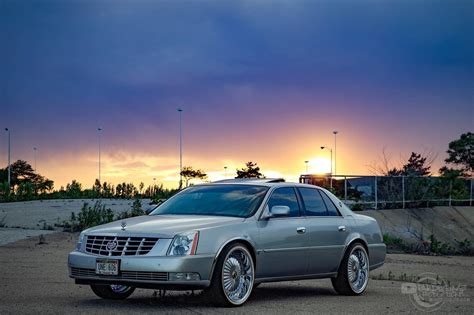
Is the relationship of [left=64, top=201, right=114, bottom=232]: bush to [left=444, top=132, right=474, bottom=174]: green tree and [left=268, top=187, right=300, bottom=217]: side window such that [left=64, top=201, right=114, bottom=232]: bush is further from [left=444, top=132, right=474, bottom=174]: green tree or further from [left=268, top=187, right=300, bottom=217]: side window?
[left=444, top=132, right=474, bottom=174]: green tree

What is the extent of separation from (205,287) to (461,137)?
92.2 metres

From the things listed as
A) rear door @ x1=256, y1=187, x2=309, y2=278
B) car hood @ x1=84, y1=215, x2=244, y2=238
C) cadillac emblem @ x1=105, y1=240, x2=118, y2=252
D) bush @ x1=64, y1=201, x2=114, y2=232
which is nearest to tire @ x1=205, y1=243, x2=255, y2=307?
rear door @ x1=256, y1=187, x2=309, y2=278

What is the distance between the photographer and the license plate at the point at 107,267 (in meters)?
10.3

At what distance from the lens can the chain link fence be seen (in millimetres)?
35156

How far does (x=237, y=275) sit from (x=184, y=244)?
36.5 inches

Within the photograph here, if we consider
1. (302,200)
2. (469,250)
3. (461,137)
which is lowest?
(469,250)

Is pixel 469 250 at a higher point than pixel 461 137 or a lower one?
lower

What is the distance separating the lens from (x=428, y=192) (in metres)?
39.2

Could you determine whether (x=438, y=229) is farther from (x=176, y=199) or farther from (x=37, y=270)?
(x=176, y=199)

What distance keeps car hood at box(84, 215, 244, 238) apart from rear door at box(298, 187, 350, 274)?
1728 mm

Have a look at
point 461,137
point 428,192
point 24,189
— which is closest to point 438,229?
point 428,192

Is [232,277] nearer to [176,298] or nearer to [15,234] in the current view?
[176,298]

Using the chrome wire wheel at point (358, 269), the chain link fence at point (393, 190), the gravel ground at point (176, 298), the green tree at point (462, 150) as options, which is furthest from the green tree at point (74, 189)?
the green tree at point (462, 150)

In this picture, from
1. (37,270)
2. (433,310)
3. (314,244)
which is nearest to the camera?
(433,310)
